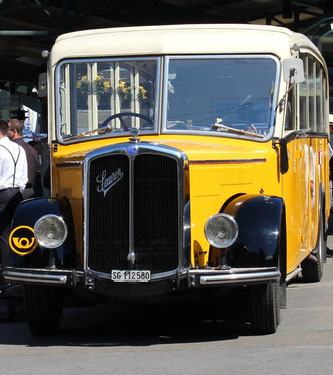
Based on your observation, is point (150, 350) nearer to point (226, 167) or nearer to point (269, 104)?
point (226, 167)

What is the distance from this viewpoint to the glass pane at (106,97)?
8.82 metres

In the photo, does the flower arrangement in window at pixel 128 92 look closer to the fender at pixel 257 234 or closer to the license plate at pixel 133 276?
the fender at pixel 257 234

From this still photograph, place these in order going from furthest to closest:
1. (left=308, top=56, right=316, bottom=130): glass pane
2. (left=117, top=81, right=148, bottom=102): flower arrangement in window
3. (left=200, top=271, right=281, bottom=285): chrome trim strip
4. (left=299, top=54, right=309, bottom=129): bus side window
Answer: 1. (left=308, top=56, right=316, bottom=130): glass pane
2. (left=299, top=54, right=309, bottom=129): bus side window
3. (left=117, top=81, right=148, bottom=102): flower arrangement in window
4. (left=200, top=271, right=281, bottom=285): chrome trim strip

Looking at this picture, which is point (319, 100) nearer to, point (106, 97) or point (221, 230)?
point (106, 97)

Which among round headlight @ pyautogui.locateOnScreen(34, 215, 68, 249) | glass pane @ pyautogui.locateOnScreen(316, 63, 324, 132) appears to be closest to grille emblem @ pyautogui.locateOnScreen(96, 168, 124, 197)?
round headlight @ pyautogui.locateOnScreen(34, 215, 68, 249)

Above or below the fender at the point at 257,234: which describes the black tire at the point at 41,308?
below

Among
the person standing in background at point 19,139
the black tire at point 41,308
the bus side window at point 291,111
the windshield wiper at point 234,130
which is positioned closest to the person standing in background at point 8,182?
the person standing in background at point 19,139

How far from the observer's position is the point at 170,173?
7680mm

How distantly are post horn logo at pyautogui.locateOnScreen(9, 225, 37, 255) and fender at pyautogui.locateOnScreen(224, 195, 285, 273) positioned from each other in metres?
1.61

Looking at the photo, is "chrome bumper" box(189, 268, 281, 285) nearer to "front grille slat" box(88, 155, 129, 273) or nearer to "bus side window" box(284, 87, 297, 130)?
"front grille slat" box(88, 155, 129, 273)

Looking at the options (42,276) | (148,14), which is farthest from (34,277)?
(148,14)

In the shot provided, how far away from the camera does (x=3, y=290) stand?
31.1 ft

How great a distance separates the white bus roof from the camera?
8953 mm

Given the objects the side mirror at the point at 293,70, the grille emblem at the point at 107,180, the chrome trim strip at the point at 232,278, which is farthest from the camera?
the side mirror at the point at 293,70
